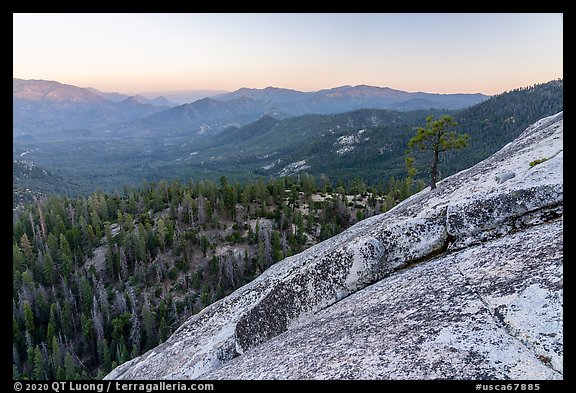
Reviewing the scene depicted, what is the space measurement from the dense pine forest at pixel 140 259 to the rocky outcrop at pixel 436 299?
71.8 m

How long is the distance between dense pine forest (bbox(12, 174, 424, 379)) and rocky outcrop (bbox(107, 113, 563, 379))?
7178 centimetres

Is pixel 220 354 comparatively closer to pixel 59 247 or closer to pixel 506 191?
pixel 506 191

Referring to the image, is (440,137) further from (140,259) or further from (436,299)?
(140,259)

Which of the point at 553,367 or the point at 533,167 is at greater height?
the point at 533,167

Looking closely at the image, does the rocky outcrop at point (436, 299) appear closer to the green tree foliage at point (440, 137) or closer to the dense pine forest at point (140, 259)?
the green tree foliage at point (440, 137)

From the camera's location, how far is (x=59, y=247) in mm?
117688

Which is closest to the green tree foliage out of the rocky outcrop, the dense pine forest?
the rocky outcrop

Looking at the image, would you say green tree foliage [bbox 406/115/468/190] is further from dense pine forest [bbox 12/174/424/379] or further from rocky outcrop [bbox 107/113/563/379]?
dense pine forest [bbox 12/174/424/379]

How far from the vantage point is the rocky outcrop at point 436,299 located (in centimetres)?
846

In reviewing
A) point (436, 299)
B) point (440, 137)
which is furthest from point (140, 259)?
point (436, 299)

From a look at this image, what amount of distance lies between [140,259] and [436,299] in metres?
114

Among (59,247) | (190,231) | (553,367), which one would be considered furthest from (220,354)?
(59,247)

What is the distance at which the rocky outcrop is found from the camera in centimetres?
846
